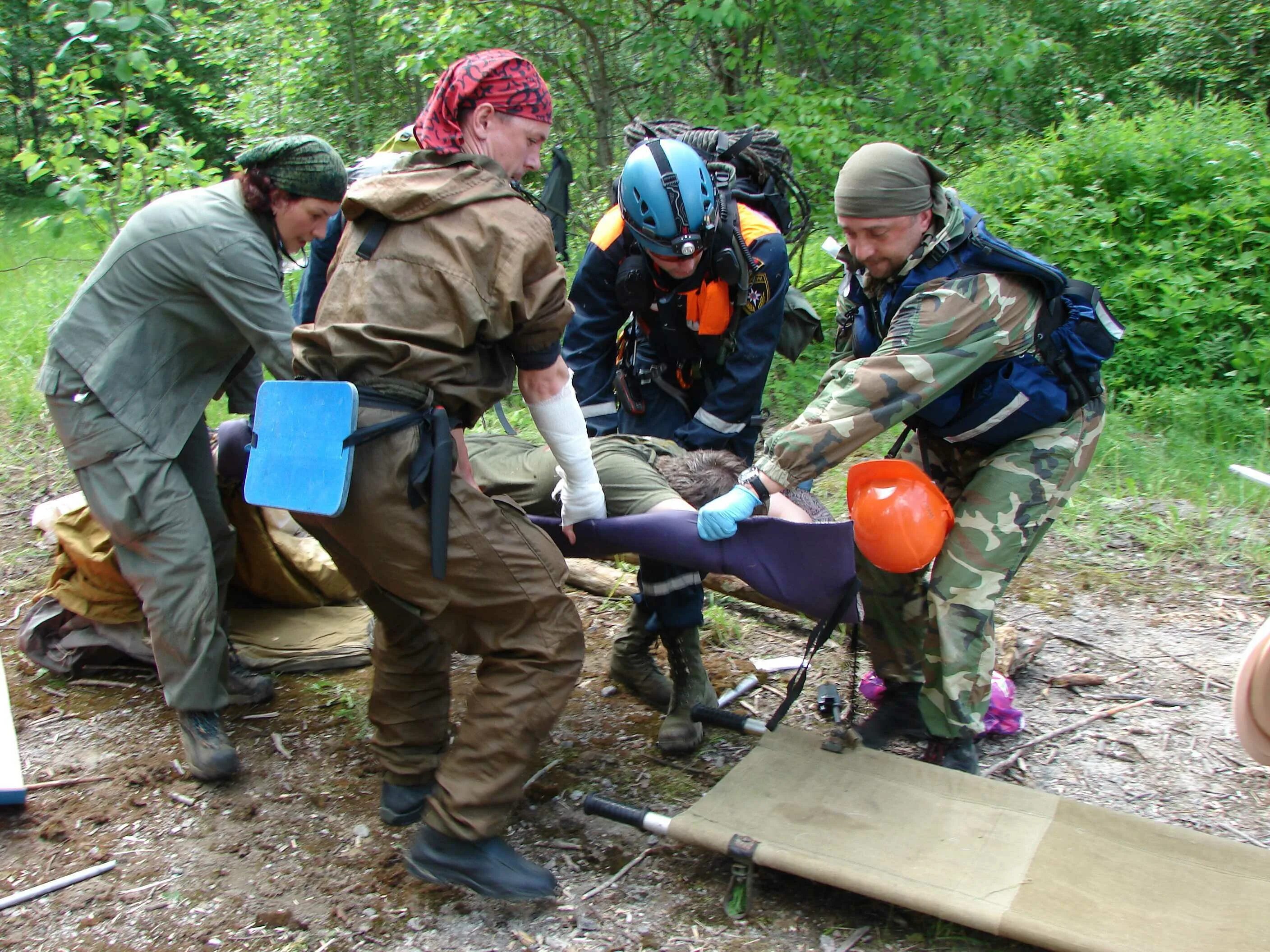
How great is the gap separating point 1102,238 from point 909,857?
5822mm

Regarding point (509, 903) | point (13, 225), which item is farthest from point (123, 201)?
point (13, 225)

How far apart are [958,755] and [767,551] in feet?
3.62

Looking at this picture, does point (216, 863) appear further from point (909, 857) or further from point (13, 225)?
point (13, 225)

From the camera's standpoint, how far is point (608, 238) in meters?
3.97

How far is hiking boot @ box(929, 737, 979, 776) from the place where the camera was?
349 cm

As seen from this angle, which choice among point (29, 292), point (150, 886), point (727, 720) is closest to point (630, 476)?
point (727, 720)

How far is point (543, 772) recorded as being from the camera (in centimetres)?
362

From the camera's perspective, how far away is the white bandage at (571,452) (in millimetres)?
2887

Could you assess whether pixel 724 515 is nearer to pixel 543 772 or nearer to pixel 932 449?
pixel 932 449

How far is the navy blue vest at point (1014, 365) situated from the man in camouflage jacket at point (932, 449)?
0.09 ft

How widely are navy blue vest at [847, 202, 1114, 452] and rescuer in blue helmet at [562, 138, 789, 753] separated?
1.99ft

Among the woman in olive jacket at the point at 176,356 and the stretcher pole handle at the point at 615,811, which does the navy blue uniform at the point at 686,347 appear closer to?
the woman in olive jacket at the point at 176,356

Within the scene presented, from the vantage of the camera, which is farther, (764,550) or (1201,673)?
(1201,673)

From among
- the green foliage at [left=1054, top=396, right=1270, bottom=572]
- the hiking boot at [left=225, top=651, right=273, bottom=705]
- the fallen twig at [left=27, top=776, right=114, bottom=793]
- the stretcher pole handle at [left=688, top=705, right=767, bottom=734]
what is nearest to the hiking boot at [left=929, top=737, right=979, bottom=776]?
the stretcher pole handle at [left=688, top=705, right=767, bottom=734]
